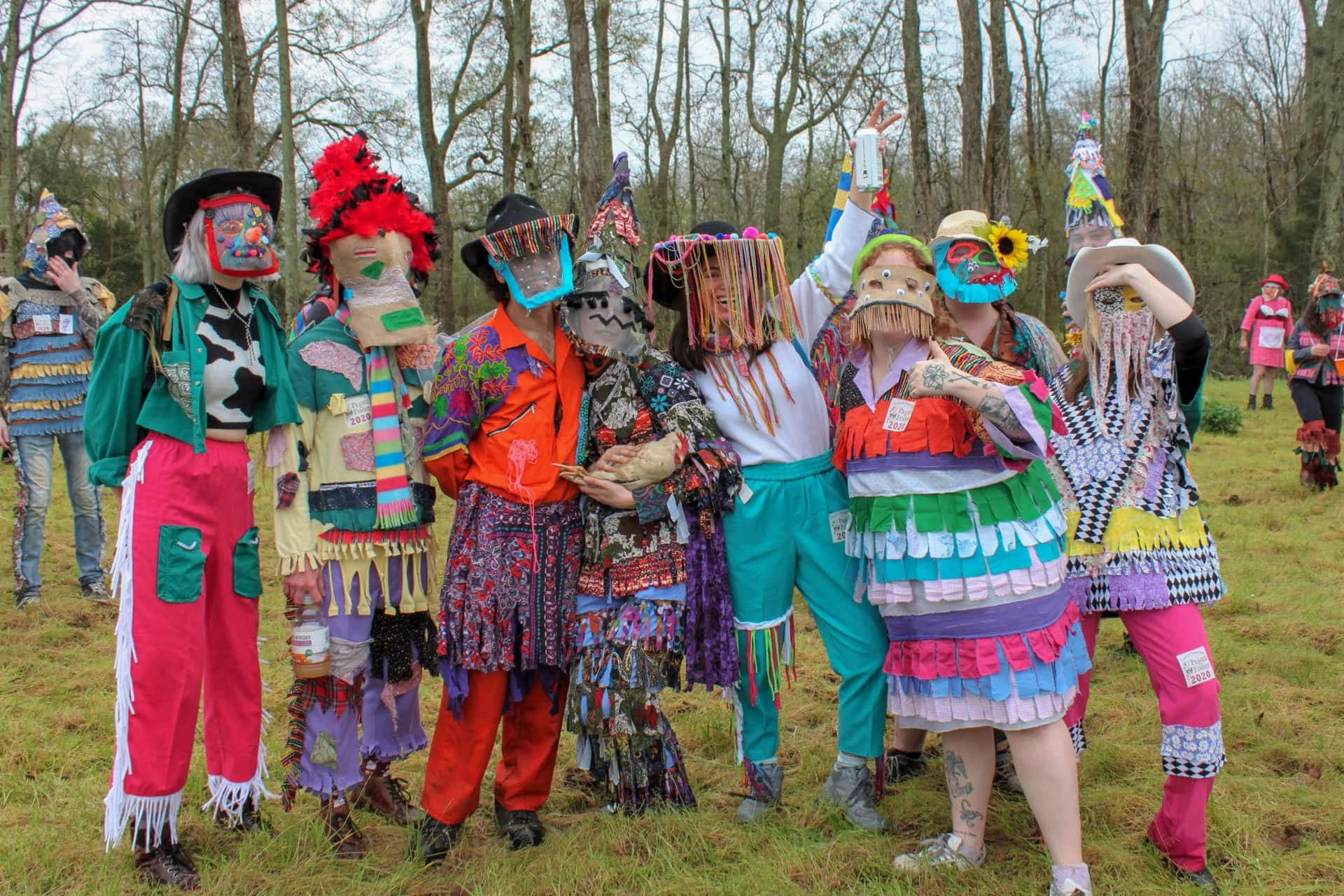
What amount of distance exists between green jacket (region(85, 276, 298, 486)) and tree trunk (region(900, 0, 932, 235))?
9.98m

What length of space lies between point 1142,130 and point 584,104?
4.79 meters

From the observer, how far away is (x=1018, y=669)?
258 cm

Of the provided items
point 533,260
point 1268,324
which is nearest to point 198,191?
point 533,260

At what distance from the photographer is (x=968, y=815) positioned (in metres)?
2.82

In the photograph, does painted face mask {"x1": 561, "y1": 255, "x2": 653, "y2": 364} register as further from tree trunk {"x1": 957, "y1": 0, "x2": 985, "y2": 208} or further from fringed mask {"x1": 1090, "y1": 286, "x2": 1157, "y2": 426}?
tree trunk {"x1": 957, "y1": 0, "x2": 985, "y2": 208}

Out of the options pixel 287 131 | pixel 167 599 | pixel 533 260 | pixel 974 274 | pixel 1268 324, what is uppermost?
pixel 287 131

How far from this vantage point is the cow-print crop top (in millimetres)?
2832

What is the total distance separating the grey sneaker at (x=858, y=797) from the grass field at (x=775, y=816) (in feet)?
0.19

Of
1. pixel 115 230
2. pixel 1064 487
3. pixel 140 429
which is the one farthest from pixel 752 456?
pixel 115 230

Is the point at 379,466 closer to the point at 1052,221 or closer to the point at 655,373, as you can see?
the point at 655,373

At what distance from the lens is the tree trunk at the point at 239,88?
9.70 m

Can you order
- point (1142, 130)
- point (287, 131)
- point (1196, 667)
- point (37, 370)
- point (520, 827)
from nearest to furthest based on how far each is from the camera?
point (1196, 667) < point (520, 827) < point (37, 370) < point (1142, 130) < point (287, 131)

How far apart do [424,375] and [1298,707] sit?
3842mm

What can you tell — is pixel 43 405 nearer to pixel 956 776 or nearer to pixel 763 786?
pixel 763 786
